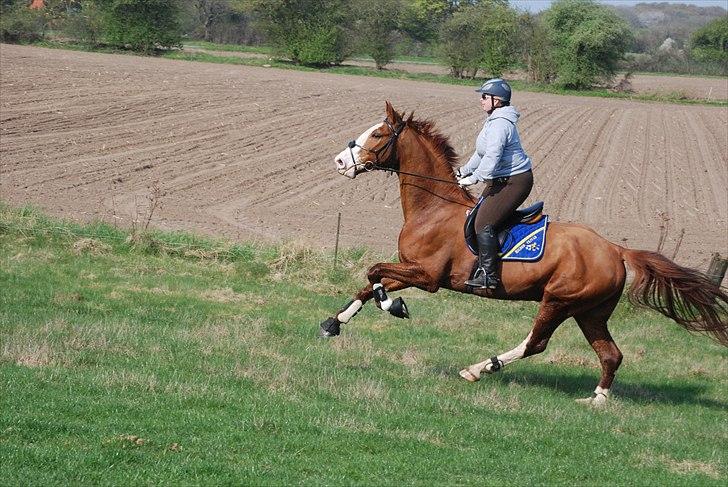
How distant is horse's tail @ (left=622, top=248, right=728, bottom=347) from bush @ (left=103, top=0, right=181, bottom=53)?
57892mm

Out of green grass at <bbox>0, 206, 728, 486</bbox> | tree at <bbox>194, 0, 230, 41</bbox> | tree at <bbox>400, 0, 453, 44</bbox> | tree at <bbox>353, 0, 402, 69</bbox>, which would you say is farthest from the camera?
tree at <bbox>194, 0, 230, 41</bbox>

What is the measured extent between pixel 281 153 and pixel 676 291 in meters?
22.3

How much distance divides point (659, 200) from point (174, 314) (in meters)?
19.5

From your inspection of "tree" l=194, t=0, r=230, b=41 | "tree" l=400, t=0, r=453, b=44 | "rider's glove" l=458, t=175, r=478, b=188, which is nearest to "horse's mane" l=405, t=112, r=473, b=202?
"rider's glove" l=458, t=175, r=478, b=188

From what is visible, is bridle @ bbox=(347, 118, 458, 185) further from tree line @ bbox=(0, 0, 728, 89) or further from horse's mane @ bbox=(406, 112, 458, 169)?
tree line @ bbox=(0, 0, 728, 89)

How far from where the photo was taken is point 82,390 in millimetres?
9430

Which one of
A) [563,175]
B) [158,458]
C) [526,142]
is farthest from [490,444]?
[526,142]

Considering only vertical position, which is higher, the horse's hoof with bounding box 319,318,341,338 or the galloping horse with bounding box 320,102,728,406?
the galloping horse with bounding box 320,102,728,406

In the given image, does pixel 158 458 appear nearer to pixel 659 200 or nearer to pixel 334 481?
pixel 334 481

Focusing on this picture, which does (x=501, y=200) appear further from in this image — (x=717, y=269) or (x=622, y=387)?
(x=717, y=269)

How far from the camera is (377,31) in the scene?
234 feet

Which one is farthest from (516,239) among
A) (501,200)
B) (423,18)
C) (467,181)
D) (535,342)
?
(423,18)

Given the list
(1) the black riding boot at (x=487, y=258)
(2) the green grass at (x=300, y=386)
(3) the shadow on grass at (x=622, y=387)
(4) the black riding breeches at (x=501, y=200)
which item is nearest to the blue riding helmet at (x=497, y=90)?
(4) the black riding breeches at (x=501, y=200)

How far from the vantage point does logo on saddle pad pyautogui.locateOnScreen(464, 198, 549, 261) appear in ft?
37.2
